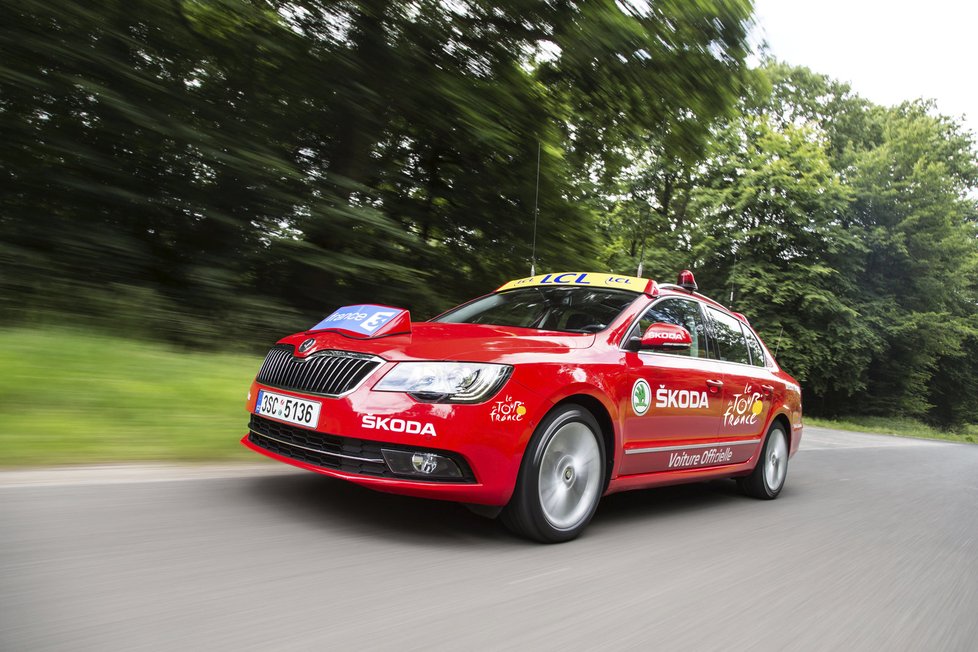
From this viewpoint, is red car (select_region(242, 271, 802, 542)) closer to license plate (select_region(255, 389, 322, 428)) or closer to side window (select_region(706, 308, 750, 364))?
license plate (select_region(255, 389, 322, 428))

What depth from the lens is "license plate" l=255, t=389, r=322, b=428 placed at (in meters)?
3.74

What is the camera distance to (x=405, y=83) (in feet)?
28.6

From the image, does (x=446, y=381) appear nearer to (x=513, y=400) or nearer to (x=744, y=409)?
(x=513, y=400)

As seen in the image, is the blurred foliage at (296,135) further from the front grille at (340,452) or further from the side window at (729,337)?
the side window at (729,337)

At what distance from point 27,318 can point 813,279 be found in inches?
1068

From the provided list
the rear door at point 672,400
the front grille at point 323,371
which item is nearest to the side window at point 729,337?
the rear door at point 672,400

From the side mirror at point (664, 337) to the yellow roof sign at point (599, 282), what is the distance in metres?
0.58

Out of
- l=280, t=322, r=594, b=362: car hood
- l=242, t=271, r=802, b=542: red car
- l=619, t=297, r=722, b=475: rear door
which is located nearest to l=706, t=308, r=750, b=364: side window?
l=619, t=297, r=722, b=475: rear door

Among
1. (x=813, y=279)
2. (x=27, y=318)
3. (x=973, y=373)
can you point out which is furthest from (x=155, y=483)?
(x=973, y=373)

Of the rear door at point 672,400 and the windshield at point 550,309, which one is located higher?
the windshield at point 550,309

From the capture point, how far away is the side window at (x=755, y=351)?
640 cm

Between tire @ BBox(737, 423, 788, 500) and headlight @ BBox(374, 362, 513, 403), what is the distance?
3.54 metres

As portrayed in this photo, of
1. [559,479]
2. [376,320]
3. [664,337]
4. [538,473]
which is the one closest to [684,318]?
[664,337]

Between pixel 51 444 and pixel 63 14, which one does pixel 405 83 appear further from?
pixel 51 444
